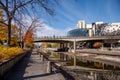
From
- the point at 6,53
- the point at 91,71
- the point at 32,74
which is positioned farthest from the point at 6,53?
the point at 91,71

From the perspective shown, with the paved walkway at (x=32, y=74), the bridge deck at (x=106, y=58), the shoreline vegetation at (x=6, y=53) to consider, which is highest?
the shoreline vegetation at (x=6, y=53)

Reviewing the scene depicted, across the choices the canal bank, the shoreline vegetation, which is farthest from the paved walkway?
the shoreline vegetation

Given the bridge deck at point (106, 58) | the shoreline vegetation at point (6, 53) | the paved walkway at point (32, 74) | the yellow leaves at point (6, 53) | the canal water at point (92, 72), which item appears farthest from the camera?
the bridge deck at point (106, 58)

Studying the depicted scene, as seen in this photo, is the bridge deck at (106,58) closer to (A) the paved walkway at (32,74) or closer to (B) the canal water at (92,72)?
(B) the canal water at (92,72)

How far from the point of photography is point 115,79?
56.6 ft

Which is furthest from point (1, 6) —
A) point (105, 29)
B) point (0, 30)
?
point (105, 29)

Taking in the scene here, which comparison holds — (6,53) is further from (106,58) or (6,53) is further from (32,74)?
(106,58)

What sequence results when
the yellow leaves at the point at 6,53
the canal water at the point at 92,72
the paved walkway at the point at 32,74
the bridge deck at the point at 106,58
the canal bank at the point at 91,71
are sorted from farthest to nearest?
the bridge deck at the point at 106,58
the yellow leaves at the point at 6,53
the paved walkway at the point at 32,74
the canal bank at the point at 91,71
the canal water at the point at 92,72

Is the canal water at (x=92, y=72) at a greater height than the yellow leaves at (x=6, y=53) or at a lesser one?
lesser

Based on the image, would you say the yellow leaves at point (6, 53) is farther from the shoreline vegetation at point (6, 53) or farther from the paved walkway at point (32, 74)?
the paved walkway at point (32, 74)

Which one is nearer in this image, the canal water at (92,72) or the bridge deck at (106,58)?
the canal water at (92,72)

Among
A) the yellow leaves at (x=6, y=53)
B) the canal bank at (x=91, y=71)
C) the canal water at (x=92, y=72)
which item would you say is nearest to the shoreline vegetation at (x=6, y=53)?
the yellow leaves at (x=6, y=53)

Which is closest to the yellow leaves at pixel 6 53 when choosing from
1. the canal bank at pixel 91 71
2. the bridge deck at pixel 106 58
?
the canal bank at pixel 91 71

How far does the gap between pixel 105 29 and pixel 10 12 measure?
18254 centimetres
